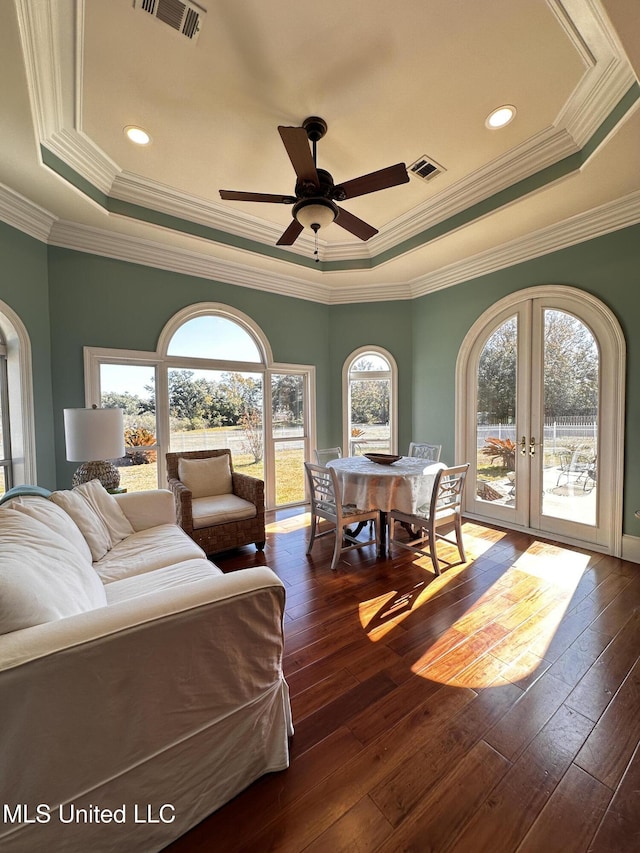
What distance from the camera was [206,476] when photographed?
11.6 ft

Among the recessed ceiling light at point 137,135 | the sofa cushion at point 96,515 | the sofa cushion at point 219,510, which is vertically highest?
the recessed ceiling light at point 137,135

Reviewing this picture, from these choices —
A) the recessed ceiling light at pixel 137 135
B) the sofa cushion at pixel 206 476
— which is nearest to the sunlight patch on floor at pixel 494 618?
the sofa cushion at pixel 206 476

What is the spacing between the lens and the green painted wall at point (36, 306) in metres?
2.86

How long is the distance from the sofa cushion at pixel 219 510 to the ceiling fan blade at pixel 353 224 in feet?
8.58

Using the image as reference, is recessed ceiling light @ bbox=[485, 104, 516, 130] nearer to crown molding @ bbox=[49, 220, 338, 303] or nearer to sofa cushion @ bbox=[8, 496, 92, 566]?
crown molding @ bbox=[49, 220, 338, 303]

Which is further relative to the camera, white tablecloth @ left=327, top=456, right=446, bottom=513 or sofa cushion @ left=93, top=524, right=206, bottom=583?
white tablecloth @ left=327, top=456, right=446, bottom=513

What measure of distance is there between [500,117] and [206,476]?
387cm

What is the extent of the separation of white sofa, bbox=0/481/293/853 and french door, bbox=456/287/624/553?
3.36m

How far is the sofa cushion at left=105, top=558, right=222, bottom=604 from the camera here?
5.51 ft

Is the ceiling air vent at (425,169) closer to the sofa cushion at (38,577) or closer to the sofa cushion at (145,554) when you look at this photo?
the sofa cushion at (145,554)

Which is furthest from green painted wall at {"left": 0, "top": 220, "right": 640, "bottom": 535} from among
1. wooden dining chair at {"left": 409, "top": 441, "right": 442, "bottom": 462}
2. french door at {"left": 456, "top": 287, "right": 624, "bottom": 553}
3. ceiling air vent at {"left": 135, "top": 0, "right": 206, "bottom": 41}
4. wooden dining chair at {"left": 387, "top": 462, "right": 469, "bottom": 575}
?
ceiling air vent at {"left": 135, "top": 0, "right": 206, "bottom": 41}

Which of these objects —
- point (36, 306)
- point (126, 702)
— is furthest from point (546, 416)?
point (36, 306)

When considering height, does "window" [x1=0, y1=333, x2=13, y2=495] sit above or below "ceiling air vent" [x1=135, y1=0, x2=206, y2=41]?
below

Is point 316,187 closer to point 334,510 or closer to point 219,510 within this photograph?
point 334,510
